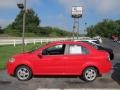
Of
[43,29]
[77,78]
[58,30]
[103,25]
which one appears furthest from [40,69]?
[103,25]

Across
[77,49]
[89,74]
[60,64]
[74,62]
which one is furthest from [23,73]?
[89,74]

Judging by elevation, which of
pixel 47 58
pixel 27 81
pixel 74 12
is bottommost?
pixel 27 81

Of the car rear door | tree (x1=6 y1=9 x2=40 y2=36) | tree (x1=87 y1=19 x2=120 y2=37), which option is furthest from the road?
tree (x1=87 y1=19 x2=120 y2=37)

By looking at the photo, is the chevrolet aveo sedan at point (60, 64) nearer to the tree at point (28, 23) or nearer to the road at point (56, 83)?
the road at point (56, 83)

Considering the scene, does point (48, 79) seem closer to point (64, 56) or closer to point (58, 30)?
point (64, 56)

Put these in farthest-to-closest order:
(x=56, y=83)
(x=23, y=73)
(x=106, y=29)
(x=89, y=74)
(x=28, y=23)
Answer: (x=106, y=29)
(x=28, y=23)
(x=23, y=73)
(x=89, y=74)
(x=56, y=83)

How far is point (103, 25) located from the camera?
162 meters

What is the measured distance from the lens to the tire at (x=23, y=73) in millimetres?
13297

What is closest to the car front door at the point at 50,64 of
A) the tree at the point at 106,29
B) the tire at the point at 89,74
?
the tire at the point at 89,74

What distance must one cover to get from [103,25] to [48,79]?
151 meters

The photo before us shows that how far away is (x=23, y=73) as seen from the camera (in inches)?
524

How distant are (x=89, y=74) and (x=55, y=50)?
1.66 metres

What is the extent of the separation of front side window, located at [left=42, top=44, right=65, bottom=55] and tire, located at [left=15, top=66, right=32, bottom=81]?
900 millimetres

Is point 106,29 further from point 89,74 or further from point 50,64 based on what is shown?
point 50,64
